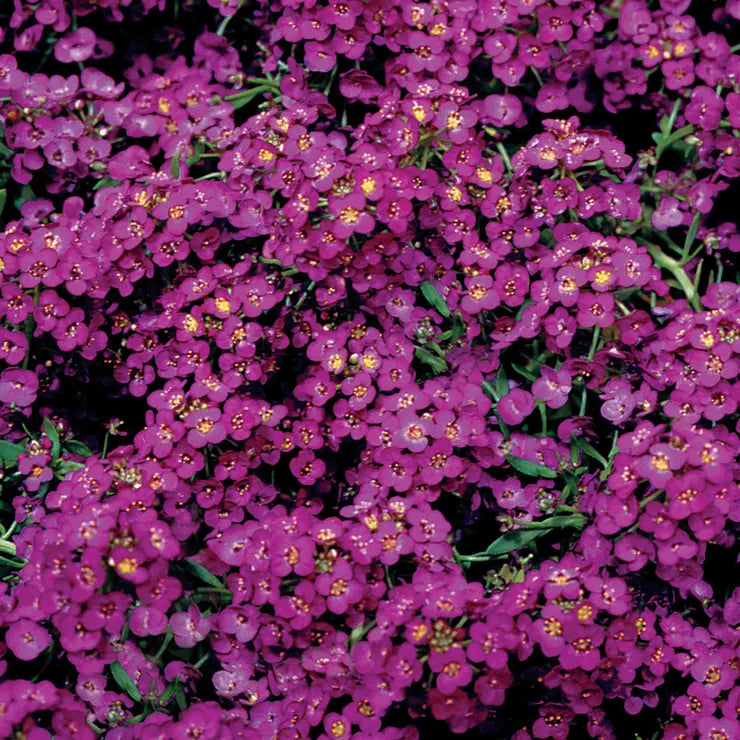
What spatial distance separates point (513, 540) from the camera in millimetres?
1933

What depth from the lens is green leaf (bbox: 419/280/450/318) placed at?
2.05 metres

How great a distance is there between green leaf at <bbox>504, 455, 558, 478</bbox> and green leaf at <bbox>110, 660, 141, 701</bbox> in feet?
2.96

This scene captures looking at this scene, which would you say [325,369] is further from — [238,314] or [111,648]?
[111,648]

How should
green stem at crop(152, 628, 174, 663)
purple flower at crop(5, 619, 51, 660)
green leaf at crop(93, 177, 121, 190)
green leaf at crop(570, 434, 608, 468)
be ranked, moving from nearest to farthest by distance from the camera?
1. purple flower at crop(5, 619, 51, 660)
2. green stem at crop(152, 628, 174, 663)
3. green leaf at crop(570, 434, 608, 468)
4. green leaf at crop(93, 177, 121, 190)

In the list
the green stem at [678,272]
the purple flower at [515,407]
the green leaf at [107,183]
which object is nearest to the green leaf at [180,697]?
the purple flower at [515,407]

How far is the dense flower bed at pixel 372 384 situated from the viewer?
5.62 ft

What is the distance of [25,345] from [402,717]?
3.71ft

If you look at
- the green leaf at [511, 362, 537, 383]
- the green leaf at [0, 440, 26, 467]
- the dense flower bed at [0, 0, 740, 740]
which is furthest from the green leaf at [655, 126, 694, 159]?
the green leaf at [0, 440, 26, 467]

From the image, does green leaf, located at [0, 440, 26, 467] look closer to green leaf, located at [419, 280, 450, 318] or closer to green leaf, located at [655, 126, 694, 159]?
green leaf, located at [419, 280, 450, 318]

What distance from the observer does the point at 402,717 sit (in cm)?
187

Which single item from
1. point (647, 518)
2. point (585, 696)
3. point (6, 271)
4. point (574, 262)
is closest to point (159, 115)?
point (6, 271)

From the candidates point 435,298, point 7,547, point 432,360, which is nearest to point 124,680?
point 7,547

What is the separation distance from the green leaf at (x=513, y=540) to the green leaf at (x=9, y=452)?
1.07 metres

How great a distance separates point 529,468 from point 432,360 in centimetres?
33
